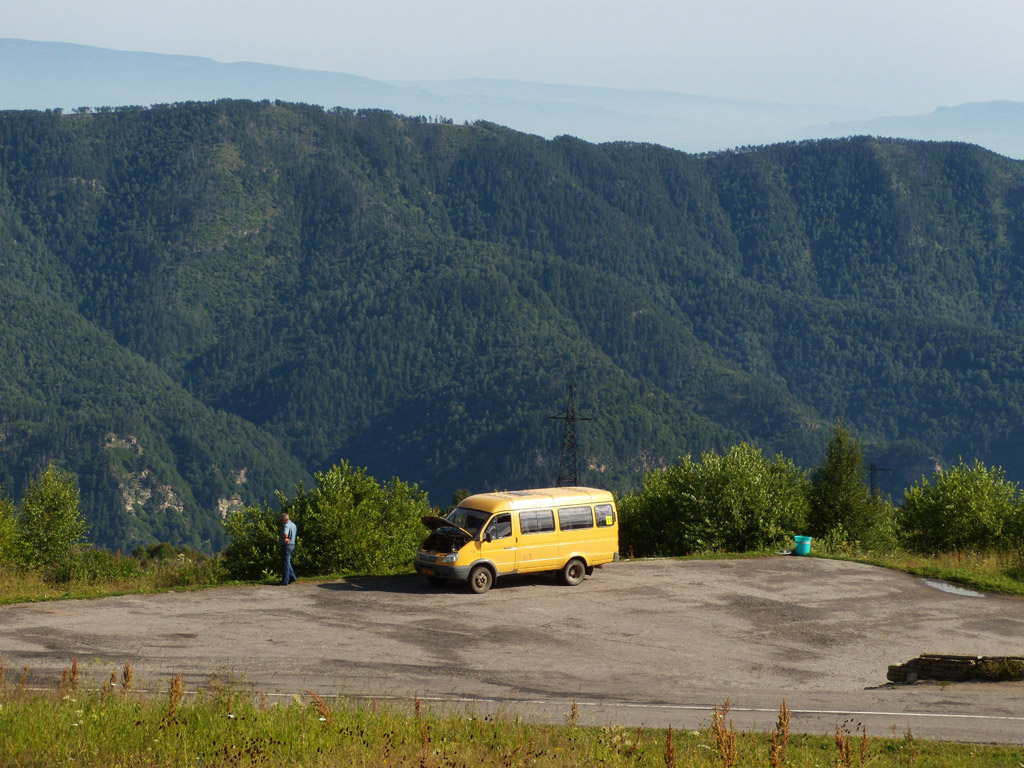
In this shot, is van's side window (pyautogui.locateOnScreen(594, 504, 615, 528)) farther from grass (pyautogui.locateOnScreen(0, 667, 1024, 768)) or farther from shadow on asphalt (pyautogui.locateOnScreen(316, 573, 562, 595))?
grass (pyautogui.locateOnScreen(0, 667, 1024, 768))

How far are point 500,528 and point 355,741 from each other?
16.0m

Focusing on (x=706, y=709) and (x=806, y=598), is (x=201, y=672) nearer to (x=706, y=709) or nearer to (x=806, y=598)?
(x=706, y=709)

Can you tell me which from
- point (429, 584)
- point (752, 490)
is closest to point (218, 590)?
point (429, 584)

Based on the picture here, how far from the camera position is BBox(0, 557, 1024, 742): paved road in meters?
19.5

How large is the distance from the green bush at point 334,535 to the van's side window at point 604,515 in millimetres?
6290

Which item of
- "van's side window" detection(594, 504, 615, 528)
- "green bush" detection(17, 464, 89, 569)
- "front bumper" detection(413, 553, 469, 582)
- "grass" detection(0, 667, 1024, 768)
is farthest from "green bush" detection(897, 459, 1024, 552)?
"green bush" detection(17, 464, 89, 569)

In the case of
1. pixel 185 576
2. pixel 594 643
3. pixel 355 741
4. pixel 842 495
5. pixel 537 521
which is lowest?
pixel 185 576

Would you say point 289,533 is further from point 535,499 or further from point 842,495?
point 842,495

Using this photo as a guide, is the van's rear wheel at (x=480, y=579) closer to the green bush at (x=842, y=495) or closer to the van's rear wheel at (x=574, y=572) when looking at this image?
the van's rear wheel at (x=574, y=572)

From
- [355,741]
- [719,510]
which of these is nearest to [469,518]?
[719,510]

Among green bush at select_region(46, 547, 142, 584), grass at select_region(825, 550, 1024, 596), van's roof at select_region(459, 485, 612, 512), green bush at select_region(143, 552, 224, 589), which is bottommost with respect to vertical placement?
green bush at select_region(46, 547, 142, 584)

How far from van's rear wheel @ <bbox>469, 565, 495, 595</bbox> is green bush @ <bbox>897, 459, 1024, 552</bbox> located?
67.9ft

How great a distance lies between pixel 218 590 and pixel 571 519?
30.3 feet

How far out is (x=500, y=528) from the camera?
97.6 ft
